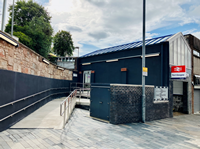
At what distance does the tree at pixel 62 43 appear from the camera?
40.8 meters

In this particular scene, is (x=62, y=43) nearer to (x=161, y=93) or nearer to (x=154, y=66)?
(x=154, y=66)

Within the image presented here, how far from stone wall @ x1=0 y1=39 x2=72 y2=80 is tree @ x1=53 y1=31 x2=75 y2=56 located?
29.5 metres

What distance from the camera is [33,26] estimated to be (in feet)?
103

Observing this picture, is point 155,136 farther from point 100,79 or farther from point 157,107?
point 100,79

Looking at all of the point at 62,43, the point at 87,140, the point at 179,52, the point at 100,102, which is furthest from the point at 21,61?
the point at 62,43

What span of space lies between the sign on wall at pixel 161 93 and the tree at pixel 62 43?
33.8m

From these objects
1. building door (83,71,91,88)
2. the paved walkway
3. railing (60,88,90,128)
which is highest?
building door (83,71,91,88)

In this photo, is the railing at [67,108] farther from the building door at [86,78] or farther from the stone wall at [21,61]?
the building door at [86,78]

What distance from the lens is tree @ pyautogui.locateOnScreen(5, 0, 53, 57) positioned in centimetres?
2998

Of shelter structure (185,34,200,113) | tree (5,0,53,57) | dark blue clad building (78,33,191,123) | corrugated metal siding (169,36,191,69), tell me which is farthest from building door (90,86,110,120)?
tree (5,0,53,57)

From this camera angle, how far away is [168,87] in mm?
12094

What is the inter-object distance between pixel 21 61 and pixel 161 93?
9706 mm

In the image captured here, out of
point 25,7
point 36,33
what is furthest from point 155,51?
point 25,7

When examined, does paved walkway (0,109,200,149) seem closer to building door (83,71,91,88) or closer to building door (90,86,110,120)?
building door (90,86,110,120)
